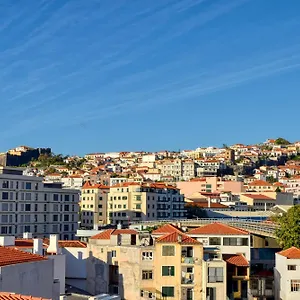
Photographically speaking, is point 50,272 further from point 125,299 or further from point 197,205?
point 197,205

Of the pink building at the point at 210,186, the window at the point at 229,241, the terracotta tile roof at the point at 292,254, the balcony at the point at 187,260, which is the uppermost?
the pink building at the point at 210,186

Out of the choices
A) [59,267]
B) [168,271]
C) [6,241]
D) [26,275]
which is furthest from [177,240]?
[26,275]

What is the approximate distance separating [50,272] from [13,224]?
53.3 meters

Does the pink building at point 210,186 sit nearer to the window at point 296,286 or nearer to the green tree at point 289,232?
the green tree at point 289,232

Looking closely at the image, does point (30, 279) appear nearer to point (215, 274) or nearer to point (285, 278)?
point (215, 274)

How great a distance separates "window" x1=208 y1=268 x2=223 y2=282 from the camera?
3697 cm

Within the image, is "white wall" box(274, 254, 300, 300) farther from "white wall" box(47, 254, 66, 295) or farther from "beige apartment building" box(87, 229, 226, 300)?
"white wall" box(47, 254, 66, 295)

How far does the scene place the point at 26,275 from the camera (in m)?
21.3

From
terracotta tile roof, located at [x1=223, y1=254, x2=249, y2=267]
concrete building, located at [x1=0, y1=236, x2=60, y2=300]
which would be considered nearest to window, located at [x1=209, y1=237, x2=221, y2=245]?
terracotta tile roof, located at [x1=223, y1=254, x2=249, y2=267]

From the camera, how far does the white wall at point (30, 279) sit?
1978cm

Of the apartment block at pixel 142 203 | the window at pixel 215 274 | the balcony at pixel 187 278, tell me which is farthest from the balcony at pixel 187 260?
the apartment block at pixel 142 203

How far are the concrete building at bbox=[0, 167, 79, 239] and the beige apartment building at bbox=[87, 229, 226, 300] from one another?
3676 cm

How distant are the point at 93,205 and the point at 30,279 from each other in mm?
90222

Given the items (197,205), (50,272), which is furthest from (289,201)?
(50,272)
